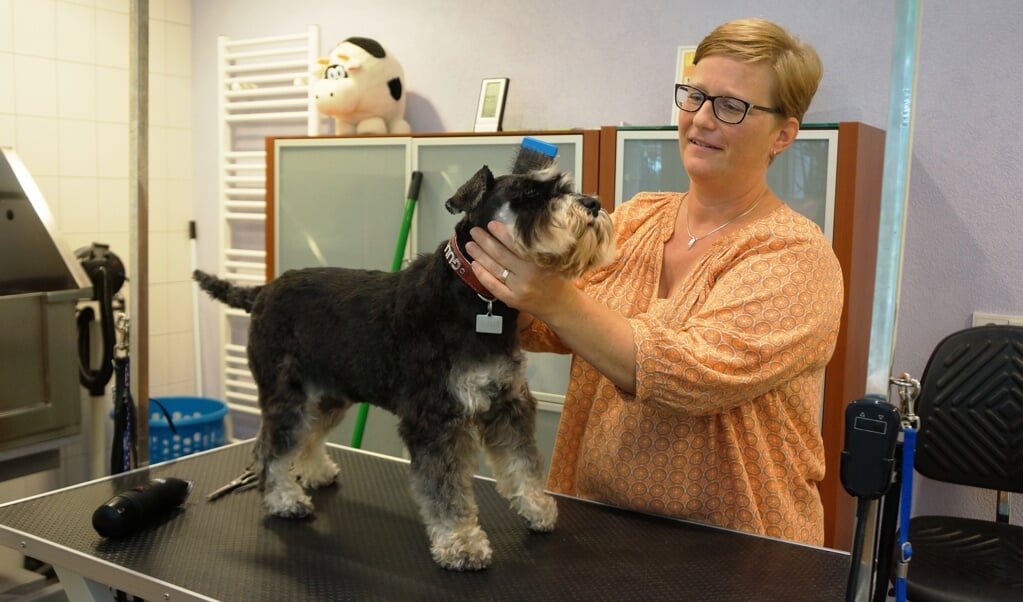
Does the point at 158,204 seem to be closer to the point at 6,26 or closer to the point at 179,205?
the point at 179,205

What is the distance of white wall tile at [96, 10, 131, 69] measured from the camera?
4215 mm

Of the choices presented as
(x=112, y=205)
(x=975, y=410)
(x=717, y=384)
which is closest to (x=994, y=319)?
(x=975, y=410)

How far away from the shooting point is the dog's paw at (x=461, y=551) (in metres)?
1.41

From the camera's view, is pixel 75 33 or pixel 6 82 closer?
pixel 6 82

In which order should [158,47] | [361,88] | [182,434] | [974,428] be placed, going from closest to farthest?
1. [974,428]
2. [361,88]
3. [182,434]
4. [158,47]

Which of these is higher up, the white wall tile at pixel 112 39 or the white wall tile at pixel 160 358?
the white wall tile at pixel 112 39

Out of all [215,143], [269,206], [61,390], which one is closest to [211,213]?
[215,143]

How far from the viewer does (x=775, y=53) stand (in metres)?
1.50

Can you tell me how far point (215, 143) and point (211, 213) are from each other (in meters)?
0.38

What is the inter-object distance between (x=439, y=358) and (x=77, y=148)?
344cm

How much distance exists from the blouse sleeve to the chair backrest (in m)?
1.09

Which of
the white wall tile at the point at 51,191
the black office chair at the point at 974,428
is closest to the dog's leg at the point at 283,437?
the black office chair at the point at 974,428

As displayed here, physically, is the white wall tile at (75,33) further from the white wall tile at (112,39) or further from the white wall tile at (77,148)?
the white wall tile at (77,148)

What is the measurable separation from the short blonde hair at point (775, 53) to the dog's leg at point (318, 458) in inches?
39.3
